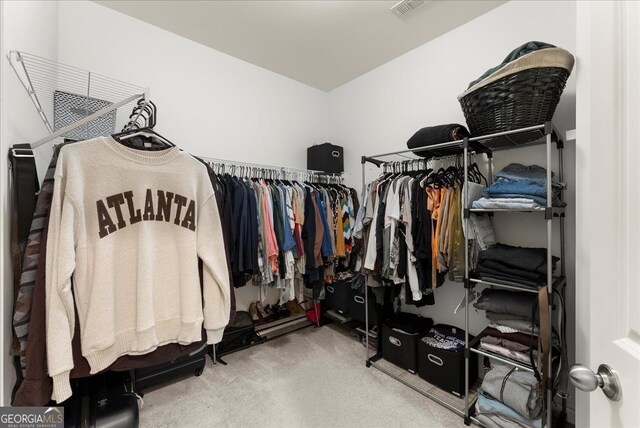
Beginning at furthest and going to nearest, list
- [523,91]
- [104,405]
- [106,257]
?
1. [523,91]
2. [104,405]
3. [106,257]

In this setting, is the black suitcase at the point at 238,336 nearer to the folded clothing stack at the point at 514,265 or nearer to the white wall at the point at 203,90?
the white wall at the point at 203,90

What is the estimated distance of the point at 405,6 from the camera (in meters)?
1.97

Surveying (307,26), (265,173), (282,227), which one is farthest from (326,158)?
(307,26)

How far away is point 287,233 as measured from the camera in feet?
A: 7.34

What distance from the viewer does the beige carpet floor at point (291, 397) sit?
1.63m

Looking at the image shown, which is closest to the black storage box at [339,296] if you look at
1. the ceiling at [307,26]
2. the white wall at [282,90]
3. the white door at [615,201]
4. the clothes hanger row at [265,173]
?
the white wall at [282,90]

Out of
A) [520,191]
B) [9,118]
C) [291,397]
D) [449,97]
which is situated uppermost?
[449,97]

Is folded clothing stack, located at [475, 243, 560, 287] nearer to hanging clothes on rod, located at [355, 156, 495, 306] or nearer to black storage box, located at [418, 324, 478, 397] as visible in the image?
hanging clothes on rod, located at [355, 156, 495, 306]

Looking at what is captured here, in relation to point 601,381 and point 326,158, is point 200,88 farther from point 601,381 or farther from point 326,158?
point 601,381

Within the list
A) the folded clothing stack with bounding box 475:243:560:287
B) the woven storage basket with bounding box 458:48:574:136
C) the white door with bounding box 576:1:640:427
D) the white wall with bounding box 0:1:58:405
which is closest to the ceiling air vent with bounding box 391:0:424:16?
the woven storage basket with bounding box 458:48:574:136

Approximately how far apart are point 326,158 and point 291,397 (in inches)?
89.8

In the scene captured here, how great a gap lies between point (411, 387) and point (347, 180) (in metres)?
2.18

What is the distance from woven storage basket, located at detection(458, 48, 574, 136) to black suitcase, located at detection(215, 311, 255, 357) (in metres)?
2.44

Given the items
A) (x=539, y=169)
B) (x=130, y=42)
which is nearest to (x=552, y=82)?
(x=539, y=169)
